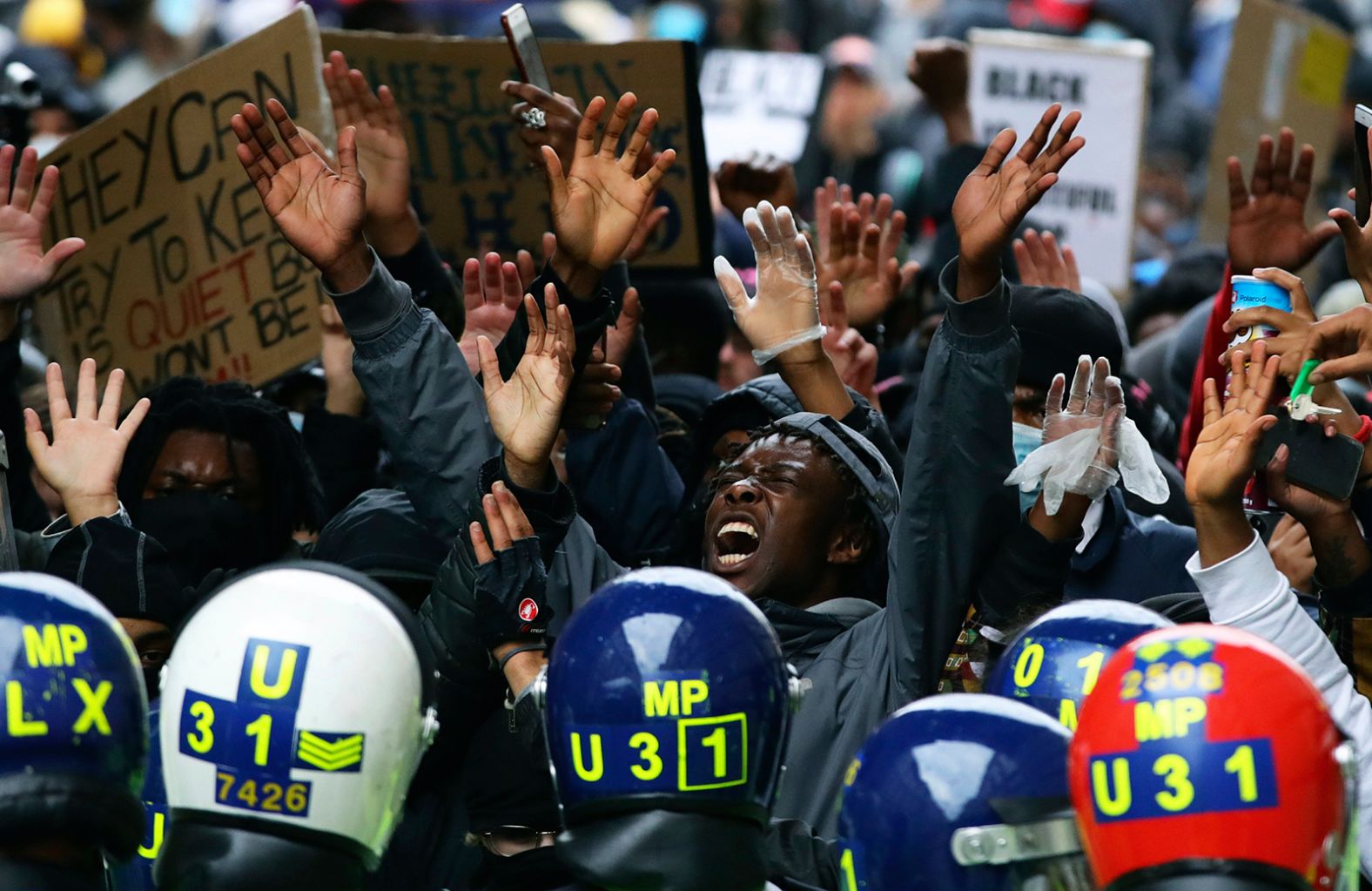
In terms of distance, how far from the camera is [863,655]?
4145 mm

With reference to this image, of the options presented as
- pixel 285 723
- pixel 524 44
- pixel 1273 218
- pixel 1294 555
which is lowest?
pixel 1294 555

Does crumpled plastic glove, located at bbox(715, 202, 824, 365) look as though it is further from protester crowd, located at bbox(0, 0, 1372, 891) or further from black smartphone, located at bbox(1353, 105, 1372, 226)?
black smartphone, located at bbox(1353, 105, 1372, 226)

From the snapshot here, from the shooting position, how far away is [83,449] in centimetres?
428

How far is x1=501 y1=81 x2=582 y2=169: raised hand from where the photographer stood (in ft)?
16.4

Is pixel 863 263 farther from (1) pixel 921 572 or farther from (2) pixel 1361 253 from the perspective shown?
(1) pixel 921 572

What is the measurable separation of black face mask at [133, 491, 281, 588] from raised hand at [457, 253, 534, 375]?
2.30 feet

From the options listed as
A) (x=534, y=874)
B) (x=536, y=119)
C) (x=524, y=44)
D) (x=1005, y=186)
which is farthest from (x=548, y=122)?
(x=534, y=874)

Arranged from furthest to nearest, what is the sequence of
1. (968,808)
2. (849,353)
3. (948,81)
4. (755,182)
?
(948,81) < (755,182) < (849,353) < (968,808)

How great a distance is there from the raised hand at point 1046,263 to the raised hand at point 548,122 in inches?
61.2

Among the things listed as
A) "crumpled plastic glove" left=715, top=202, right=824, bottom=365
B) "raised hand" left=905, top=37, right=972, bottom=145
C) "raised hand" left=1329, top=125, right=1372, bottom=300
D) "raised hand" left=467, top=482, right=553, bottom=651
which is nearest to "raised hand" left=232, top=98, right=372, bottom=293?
"raised hand" left=467, top=482, right=553, bottom=651

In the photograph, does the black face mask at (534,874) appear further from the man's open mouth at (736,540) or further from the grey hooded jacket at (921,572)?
the man's open mouth at (736,540)

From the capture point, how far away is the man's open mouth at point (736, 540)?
14.7ft

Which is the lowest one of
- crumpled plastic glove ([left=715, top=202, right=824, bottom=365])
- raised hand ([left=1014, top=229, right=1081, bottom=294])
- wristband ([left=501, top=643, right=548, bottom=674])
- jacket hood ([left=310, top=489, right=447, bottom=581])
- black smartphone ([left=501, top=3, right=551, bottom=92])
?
jacket hood ([left=310, top=489, right=447, bottom=581])

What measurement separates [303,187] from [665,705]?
1983mm
